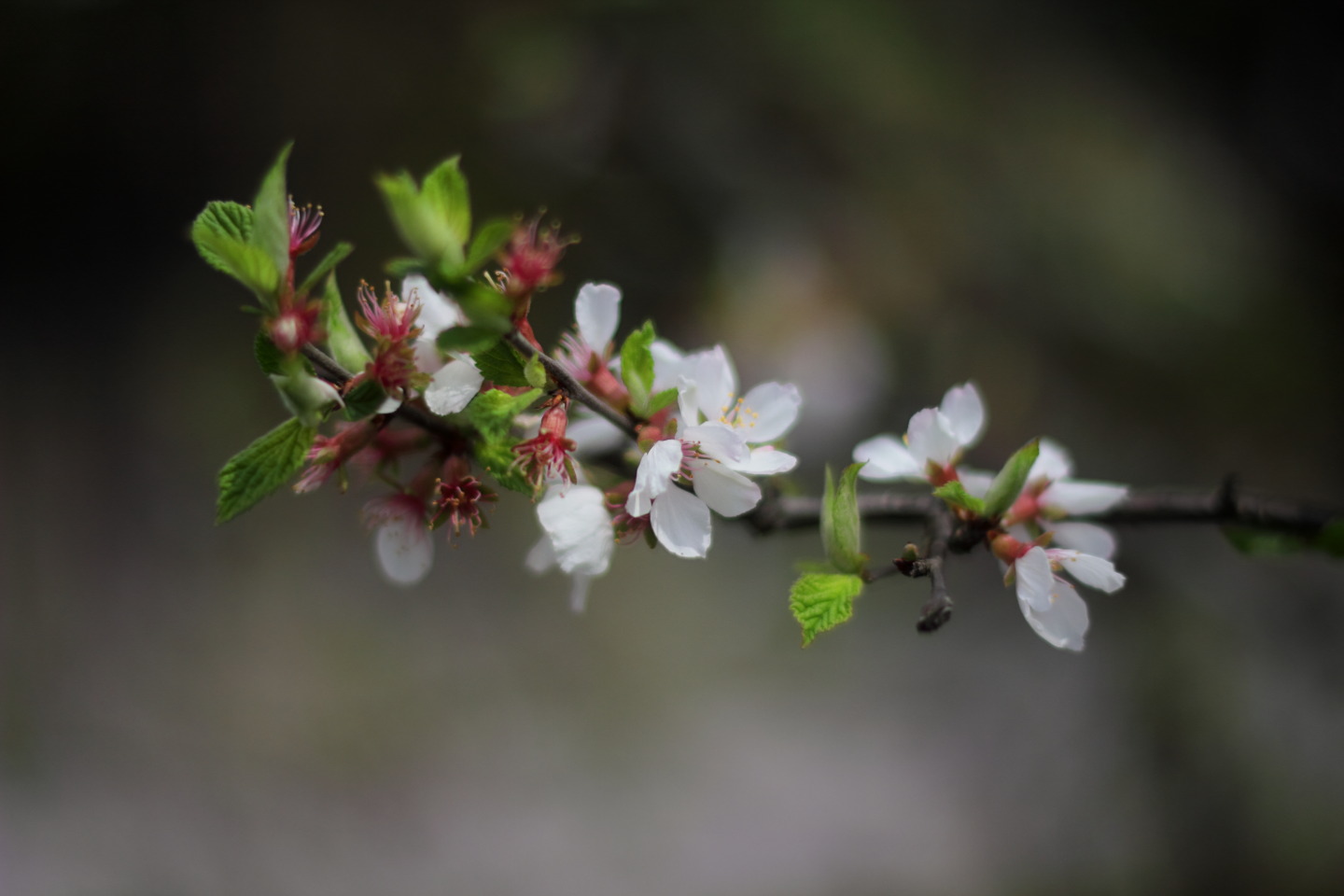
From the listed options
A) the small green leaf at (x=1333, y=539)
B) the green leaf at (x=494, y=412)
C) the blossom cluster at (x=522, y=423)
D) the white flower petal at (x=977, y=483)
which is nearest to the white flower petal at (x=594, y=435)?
the blossom cluster at (x=522, y=423)

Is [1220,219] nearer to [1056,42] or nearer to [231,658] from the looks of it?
[1056,42]

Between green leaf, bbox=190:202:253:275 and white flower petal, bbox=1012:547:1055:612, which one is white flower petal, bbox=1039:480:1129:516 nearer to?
white flower petal, bbox=1012:547:1055:612

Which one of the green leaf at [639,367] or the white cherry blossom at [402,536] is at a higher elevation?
the green leaf at [639,367]

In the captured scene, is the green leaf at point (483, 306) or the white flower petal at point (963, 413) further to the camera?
the white flower petal at point (963, 413)

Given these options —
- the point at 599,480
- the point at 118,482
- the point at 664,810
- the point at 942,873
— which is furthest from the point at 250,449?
the point at 118,482

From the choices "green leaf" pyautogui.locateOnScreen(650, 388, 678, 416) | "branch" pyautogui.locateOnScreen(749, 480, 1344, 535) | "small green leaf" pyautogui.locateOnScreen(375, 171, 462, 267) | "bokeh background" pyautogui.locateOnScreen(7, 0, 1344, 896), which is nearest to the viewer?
"small green leaf" pyautogui.locateOnScreen(375, 171, 462, 267)

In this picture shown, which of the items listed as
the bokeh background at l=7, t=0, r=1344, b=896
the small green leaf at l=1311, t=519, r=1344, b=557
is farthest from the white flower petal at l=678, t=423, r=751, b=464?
the bokeh background at l=7, t=0, r=1344, b=896

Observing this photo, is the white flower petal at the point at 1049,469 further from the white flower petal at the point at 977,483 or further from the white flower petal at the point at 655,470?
the white flower petal at the point at 655,470
